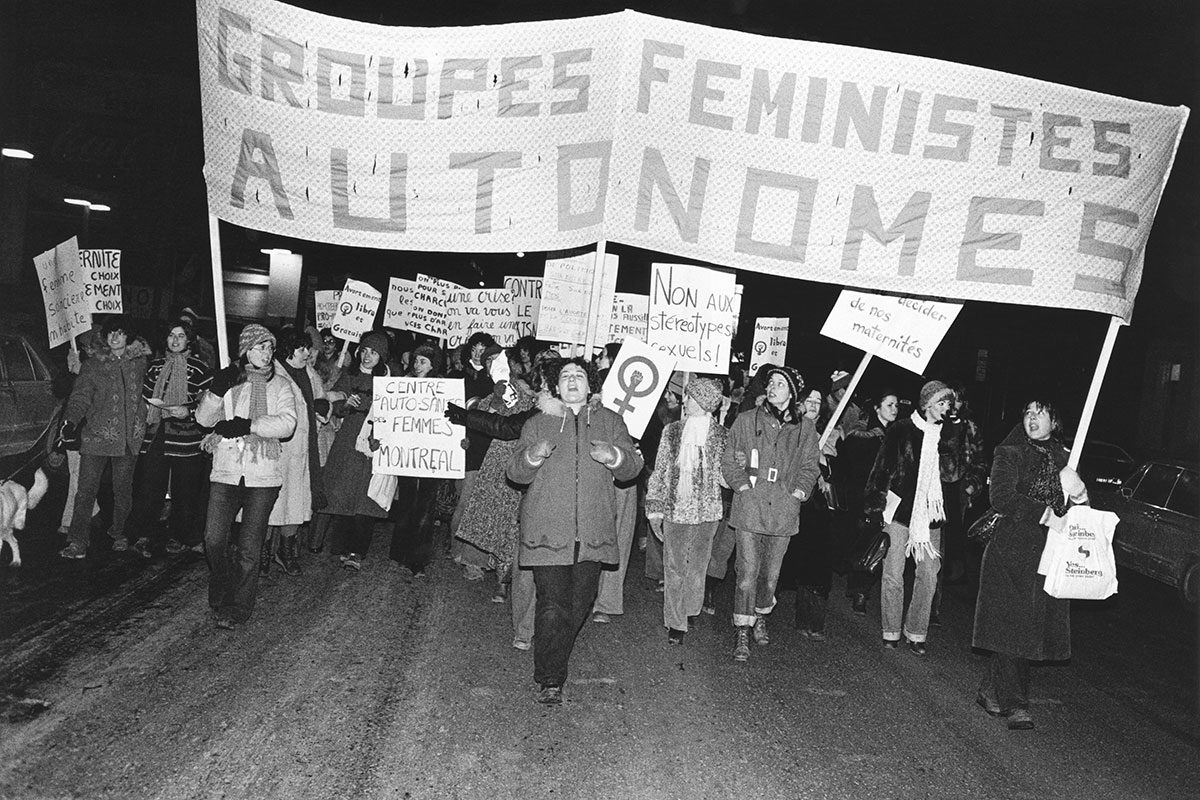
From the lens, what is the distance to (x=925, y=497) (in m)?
7.99

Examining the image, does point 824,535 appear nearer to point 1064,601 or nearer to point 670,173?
point 1064,601

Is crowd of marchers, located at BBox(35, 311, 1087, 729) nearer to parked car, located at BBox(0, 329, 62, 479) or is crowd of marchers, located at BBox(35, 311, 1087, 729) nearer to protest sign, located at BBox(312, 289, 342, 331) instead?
parked car, located at BBox(0, 329, 62, 479)

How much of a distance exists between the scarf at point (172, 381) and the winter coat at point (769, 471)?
4.88m

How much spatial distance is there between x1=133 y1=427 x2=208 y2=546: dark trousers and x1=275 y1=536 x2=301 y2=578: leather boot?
34.4 inches

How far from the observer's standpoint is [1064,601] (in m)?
6.40

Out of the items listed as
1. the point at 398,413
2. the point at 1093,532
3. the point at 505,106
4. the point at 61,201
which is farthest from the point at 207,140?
the point at 61,201

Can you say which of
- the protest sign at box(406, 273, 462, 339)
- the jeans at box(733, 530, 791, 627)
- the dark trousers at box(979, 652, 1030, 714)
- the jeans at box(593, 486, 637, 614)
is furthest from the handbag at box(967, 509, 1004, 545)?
the protest sign at box(406, 273, 462, 339)

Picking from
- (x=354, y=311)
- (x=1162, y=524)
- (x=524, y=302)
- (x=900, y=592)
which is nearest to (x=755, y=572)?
(x=900, y=592)

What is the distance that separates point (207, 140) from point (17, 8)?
2135 centimetres

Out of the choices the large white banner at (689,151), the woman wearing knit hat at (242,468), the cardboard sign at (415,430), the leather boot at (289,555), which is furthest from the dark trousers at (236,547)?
the large white banner at (689,151)

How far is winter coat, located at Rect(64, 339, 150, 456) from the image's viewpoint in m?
8.97

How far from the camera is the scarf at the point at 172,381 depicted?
9.25 meters

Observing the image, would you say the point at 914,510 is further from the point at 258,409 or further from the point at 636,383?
the point at 258,409

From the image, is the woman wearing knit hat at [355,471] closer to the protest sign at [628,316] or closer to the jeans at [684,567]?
the jeans at [684,567]
